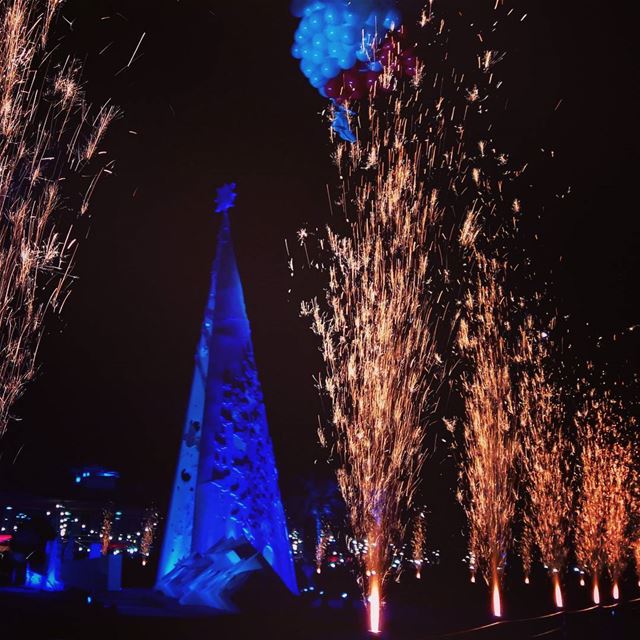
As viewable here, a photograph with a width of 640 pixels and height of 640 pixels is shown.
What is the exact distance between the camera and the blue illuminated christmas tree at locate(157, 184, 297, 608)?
41.9 ft

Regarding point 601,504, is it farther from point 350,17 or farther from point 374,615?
point 350,17

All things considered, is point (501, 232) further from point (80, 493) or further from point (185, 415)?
point (80, 493)

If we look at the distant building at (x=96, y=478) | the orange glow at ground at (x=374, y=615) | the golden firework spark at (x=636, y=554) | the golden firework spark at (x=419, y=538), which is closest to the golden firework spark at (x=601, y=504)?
the golden firework spark at (x=636, y=554)

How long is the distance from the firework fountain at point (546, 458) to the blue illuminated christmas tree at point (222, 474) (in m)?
5.45

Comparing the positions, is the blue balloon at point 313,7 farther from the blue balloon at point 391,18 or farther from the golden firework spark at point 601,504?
the golden firework spark at point 601,504

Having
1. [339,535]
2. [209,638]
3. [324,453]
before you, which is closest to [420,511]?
[339,535]

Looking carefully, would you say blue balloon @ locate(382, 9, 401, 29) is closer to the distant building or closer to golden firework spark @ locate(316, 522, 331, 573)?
golden firework spark @ locate(316, 522, 331, 573)

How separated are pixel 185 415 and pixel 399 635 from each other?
20.3 feet

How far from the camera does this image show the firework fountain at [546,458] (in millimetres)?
15188

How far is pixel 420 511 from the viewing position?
106 feet

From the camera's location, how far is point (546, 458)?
20.3 m

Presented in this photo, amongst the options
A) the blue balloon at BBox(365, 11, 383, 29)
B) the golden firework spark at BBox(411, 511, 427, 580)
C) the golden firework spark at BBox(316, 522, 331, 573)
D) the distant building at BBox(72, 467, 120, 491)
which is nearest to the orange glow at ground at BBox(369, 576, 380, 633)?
the blue balloon at BBox(365, 11, 383, 29)

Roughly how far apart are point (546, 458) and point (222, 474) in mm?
10788

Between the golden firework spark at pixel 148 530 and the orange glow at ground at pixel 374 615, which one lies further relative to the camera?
the golden firework spark at pixel 148 530
